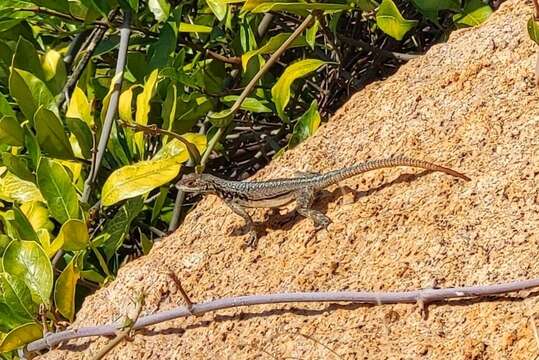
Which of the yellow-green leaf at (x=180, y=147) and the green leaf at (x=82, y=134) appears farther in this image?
the green leaf at (x=82, y=134)

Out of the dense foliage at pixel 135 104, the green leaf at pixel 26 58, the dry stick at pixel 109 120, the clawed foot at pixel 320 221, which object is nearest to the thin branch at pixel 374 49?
the dense foliage at pixel 135 104

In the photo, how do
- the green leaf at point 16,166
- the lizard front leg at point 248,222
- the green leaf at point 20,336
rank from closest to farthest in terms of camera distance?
the lizard front leg at point 248,222 < the green leaf at point 20,336 < the green leaf at point 16,166

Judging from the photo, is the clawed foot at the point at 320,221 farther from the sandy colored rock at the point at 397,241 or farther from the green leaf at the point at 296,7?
the green leaf at the point at 296,7

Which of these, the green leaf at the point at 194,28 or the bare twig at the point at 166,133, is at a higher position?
the green leaf at the point at 194,28

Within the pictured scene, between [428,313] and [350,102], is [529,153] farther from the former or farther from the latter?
[350,102]

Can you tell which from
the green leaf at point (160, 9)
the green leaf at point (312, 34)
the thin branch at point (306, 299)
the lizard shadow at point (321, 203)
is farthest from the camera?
the green leaf at point (160, 9)

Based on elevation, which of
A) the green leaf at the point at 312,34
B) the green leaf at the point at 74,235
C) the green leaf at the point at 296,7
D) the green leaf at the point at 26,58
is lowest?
the green leaf at the point at 74,235

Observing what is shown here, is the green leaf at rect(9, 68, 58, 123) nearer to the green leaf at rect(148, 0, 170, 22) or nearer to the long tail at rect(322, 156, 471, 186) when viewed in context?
the green leaf at rect(148, 0, 170, 22)

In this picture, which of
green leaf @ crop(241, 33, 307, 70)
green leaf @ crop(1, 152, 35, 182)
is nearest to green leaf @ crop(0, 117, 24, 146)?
green leaf @ crop(1, 152, 35, 182)
